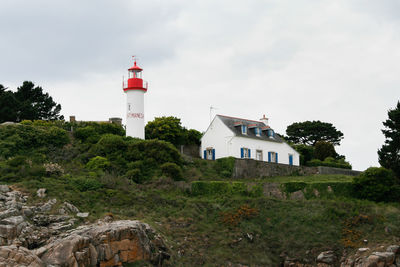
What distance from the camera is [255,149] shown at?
148 feet

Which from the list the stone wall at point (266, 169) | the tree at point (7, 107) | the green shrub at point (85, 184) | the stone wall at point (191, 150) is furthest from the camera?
the tree at point (7, 107)

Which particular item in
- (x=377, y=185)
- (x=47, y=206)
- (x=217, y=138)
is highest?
(x=217, y=138)

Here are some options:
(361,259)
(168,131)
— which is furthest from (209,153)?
(361,259)

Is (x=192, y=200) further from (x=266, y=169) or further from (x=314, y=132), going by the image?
(x=314, y=132)

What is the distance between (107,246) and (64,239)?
2161 millimetres

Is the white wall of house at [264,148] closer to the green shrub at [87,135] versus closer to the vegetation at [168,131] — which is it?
the vegetation at [168,131]

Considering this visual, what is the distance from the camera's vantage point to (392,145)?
128ft

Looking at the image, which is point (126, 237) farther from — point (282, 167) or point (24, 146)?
point (282, 167)

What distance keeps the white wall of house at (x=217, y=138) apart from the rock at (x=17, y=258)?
25.1 meters

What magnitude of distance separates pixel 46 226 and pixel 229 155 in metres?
21.1

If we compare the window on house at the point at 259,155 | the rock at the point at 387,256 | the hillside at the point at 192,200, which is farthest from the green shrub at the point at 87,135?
the rock at the point at 387,256

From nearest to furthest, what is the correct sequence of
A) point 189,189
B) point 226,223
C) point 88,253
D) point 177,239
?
point 88,253, point 177,239, point 226,223, point 189,189

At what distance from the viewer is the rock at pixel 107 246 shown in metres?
21.7

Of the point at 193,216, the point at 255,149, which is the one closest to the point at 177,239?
the point at 193,216
